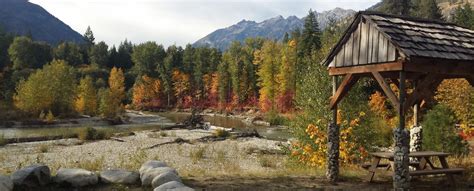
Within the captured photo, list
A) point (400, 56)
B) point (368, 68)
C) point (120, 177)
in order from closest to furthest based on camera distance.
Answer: point (400, 56)
point (368, 68)
point (120, 177)

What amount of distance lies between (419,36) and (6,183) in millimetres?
9940

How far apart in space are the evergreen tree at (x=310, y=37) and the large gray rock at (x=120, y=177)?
55.4 metres

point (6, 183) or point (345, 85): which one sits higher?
point (345, 85)

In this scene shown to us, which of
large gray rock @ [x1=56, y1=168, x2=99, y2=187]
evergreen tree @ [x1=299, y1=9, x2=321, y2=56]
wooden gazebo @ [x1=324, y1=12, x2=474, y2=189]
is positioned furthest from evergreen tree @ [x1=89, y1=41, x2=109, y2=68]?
wooden gazebo @ [x1=324, y1=12, x2=474, y2=189]

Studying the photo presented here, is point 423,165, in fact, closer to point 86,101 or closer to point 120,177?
point 120,177

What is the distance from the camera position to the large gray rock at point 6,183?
898 cm

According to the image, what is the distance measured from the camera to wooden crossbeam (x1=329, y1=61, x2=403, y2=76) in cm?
954

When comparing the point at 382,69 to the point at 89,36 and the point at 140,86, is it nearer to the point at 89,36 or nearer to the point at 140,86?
the point at 140,86

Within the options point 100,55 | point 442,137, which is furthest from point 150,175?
point 100,55

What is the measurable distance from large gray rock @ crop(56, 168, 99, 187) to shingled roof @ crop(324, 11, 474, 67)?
23.2 ft

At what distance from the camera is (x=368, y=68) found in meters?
10.4

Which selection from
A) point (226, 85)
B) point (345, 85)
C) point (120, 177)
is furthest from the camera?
point (226, 85)

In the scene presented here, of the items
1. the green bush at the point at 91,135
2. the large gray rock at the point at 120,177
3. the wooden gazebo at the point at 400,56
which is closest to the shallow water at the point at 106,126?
the green bush at the point at 91,135

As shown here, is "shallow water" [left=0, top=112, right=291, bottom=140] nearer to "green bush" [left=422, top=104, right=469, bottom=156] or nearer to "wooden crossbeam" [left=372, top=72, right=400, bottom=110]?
"green bush" [left=422, top=104, right=469, bottom=156]
